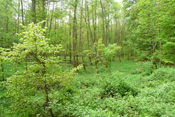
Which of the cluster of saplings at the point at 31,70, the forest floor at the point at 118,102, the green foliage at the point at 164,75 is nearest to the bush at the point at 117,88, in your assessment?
the forest floor at the point at 118,102

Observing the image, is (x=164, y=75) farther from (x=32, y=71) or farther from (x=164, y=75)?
(x=32, y=71)

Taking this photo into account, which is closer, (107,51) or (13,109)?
(13,109)

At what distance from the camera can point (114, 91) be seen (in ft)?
17.3

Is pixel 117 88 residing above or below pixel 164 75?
below

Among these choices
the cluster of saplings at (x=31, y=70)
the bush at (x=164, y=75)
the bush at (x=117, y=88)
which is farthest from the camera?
the bush at (x=164, y=75)

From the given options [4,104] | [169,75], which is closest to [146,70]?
[169,75]

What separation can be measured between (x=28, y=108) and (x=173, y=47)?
1077cm

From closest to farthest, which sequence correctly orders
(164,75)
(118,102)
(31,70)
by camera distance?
1. (31,70)
2. (118,102)
3. (164,75)

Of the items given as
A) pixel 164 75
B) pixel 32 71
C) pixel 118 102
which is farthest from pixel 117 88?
pixel 164 75

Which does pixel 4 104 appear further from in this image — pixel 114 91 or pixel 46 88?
pixel 114 91

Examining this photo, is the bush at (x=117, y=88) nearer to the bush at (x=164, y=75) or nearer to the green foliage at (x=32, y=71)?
the green foliage at (x=32, y=71)

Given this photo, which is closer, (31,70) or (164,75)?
(31,70)

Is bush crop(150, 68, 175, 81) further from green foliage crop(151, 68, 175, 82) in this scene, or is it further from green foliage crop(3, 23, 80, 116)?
green foliage crop(3, 23, 80, 116)

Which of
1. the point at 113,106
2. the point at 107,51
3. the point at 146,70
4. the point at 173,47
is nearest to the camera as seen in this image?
the point at 113,106
